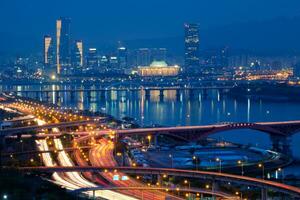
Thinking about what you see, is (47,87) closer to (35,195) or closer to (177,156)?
(177,156)

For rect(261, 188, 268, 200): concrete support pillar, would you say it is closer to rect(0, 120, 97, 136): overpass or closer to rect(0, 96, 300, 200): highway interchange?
rect(0, 96, 300, 200): highway interchange

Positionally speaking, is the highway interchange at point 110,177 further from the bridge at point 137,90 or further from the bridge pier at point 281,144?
the bridge at point 137,90

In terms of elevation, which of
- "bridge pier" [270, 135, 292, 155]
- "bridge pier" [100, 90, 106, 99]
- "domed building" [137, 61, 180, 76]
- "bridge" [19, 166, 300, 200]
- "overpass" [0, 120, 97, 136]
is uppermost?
"domed building" [137, 61, 180, 76]

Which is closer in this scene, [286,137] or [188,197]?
[188,197]

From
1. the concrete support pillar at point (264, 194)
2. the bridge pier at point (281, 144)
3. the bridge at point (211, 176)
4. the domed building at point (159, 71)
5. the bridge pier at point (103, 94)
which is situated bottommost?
the bridge pier at point (281, 144)

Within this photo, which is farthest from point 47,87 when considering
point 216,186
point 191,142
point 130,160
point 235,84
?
point 216,186

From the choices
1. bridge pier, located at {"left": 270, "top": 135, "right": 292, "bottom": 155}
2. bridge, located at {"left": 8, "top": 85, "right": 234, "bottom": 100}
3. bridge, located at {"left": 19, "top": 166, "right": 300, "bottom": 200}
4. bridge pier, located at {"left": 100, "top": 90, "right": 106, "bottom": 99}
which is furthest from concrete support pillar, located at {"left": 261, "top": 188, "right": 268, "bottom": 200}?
bridge pier, located at {"left": 100, "top": 90, "right": 106, "bottom": 99}

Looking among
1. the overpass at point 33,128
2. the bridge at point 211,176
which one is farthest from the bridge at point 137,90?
the bridge at point 211,176

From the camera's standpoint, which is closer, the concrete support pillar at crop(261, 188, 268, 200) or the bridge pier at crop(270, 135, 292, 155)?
the concrete support pillar at crop(261, 188, 268, 200)

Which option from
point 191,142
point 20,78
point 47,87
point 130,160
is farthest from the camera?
point 20,78

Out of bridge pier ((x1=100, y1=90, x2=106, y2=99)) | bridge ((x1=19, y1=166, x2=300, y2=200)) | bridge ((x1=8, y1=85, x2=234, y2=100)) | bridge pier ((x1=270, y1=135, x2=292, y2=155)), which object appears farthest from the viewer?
bridge ((x1=8, y1=85, x2=234, y2=100))

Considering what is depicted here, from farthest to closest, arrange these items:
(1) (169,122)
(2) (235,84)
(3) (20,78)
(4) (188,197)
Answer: (3) (20,78) < (2) (235,84) < (1) (169,122) < (4) (188,197)
